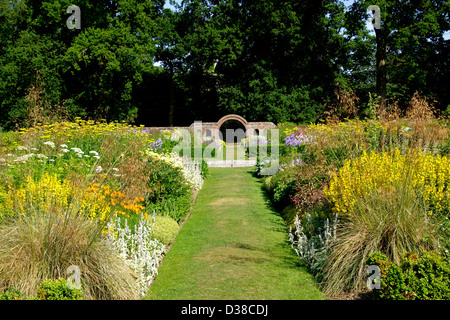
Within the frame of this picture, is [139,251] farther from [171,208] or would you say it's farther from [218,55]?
[218,55]

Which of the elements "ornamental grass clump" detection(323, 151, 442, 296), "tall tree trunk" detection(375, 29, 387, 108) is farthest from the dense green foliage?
"ornamental grass clump" detection(323, 151, 442, 296)

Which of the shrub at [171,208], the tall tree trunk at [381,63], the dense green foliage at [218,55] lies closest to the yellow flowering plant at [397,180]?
the shrub at [171,208]

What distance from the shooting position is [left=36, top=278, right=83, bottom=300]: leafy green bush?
3.46 meters

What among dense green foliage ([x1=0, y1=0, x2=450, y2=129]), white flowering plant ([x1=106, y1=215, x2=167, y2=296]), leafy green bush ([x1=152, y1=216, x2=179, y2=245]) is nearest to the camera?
white flowering plant ([x1=106, y1=215, x2=167, y2=296])

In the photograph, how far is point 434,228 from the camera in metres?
4.68

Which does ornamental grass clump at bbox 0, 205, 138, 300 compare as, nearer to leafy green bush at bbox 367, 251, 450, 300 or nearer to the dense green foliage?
leafy green bush at bbox 367, 251, 450, 300

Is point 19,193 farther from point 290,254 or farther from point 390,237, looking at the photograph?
point 390,237

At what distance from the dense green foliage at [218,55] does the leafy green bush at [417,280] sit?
18.0 m

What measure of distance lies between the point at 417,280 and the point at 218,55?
24.9 metres

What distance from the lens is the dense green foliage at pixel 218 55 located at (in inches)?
875

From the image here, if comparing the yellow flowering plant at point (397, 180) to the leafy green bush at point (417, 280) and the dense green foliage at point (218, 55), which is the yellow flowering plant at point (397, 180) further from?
the dense green foliage at point (218, 55)

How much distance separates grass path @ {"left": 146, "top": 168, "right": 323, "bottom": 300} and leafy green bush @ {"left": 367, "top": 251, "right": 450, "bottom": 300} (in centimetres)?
91

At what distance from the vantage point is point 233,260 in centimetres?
553
